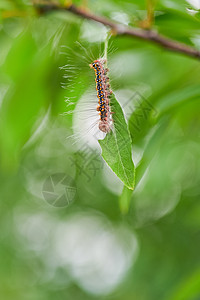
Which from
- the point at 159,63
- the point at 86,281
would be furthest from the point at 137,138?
the point at 86,281

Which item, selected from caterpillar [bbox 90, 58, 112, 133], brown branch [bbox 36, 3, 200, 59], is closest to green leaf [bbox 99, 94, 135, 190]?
caterpillar [bbox 90, 58, 112, 133]

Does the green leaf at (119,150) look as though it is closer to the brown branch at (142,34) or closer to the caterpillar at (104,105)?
the caterpillar at (104,105)

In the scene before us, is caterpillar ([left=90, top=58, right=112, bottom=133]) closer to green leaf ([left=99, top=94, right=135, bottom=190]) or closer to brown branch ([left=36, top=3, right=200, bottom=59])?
green leaf ([left=99, top=94, right=135, bottom=190])

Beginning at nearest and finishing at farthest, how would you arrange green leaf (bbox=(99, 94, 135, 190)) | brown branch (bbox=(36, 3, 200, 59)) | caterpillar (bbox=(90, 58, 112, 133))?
green leaf (bbox=(99, 94, 135, 190))
caterpillar (bbox=(90, 58, 112, 133))
brown branch (bbox=(36, 3, 200, 59))

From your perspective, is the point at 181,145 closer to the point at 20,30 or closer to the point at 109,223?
the point at 20,30

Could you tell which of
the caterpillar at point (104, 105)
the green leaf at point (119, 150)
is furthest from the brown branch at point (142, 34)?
the green leaf at point (119, 150)

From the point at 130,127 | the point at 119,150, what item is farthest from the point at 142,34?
the point at 119,150

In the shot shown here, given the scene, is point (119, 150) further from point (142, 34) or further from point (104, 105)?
point (142, 34)
